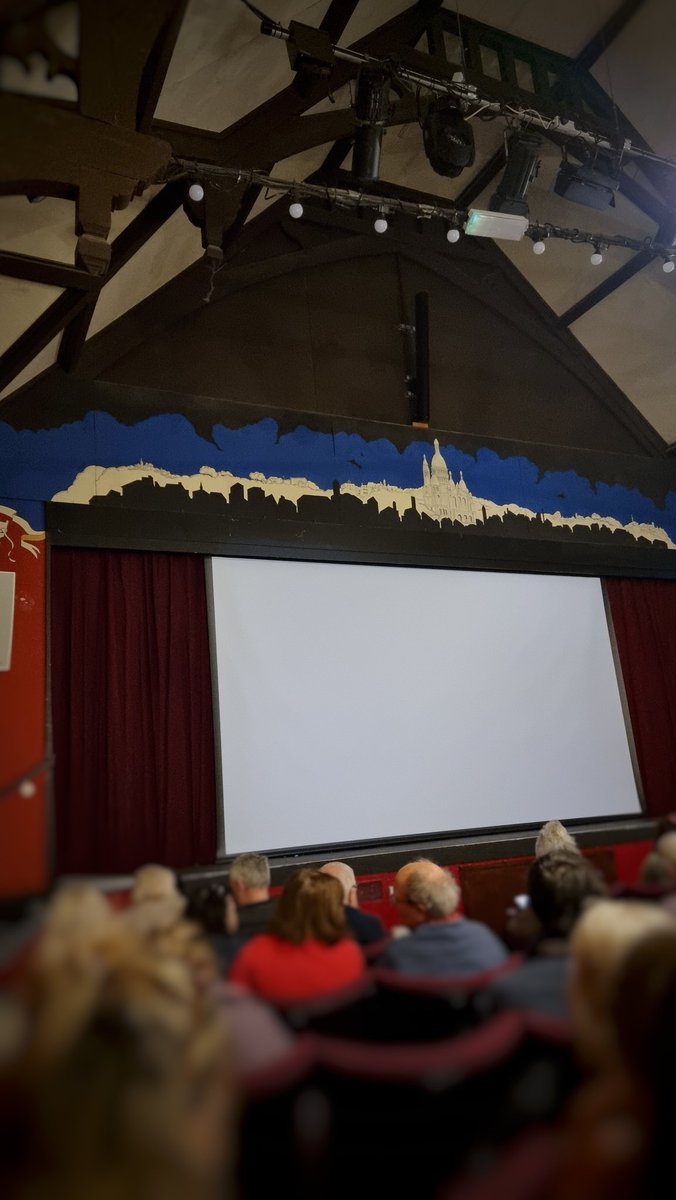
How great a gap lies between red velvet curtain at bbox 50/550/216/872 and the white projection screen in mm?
174

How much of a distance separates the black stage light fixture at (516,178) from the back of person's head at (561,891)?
3.81 metres

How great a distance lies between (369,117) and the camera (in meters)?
3.99

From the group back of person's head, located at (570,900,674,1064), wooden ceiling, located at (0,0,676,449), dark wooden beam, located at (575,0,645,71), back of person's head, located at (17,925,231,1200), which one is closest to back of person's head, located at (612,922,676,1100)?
back of person's head, located at (570,900,674,1064)

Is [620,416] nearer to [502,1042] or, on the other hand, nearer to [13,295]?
[13,295]

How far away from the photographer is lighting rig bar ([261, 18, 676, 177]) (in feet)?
11.7

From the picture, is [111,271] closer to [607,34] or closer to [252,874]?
[252,874]

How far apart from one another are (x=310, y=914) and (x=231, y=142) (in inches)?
147

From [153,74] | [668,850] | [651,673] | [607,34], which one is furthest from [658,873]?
[607,34]

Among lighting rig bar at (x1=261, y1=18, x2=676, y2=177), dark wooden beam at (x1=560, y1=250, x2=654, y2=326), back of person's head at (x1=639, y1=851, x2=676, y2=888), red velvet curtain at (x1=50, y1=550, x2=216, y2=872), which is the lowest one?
back of person's head at (x1=639, y1=851, x2=676, y2=888)

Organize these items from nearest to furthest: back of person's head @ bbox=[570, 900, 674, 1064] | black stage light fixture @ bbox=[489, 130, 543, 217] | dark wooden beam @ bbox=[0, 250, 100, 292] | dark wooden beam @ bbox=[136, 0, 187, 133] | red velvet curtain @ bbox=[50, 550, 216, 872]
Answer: back of person's head @ bbox=[570, 900, 674, 1064], dark wooden beam @ bbox=[136, 0, 187, 133], dark wooden beam @ bbox=[0, 250, 100, 292], red velvet curtain @ bbox=[50, 550, 216, 872], black stage light fixture @ bbox=[489, 130, 543, 217]

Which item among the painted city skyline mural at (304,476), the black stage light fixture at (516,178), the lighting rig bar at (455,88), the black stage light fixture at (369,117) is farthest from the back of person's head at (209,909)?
the black stage light fixture at (516,178)

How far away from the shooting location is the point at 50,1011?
3.72ft

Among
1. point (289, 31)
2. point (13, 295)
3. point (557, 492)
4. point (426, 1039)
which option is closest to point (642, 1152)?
point (426, 1039)

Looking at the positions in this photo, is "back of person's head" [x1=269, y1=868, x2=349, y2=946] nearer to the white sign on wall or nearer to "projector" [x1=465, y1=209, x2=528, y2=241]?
the white sign on wall
